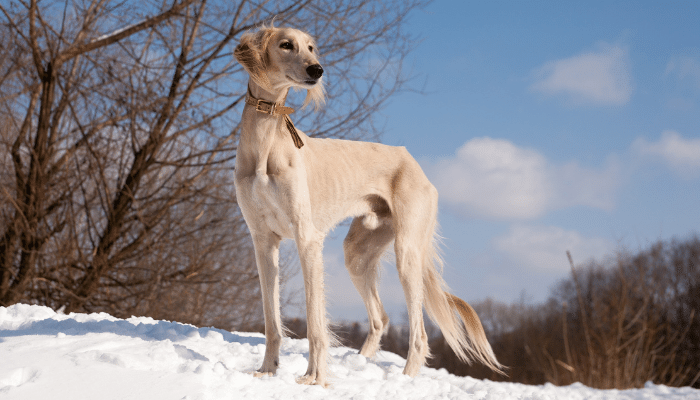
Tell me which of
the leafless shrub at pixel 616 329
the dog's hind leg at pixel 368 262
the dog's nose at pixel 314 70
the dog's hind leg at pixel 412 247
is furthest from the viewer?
the leafless shrub at pixel 616 329

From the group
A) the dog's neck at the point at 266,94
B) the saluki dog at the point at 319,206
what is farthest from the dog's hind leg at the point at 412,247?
the dog's neck at the point at 266,94

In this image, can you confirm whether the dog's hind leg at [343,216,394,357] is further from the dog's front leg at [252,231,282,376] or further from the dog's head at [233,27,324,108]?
the dog's head at [233,27,324,108]

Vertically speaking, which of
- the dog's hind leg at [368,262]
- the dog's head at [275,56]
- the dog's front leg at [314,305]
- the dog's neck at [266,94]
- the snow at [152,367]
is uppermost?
the dog's head at [275,56]

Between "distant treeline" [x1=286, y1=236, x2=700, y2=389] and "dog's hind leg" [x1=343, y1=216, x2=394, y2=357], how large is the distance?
30 cm

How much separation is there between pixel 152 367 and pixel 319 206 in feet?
4.43

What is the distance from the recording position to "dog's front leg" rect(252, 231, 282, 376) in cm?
301

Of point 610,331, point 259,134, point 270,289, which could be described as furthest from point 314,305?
point 610,331

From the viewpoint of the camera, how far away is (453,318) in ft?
14.2

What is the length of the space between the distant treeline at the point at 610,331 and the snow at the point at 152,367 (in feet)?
1.55

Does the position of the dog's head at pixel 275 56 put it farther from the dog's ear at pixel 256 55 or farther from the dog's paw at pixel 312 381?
the dog's paw at pixel 312 381

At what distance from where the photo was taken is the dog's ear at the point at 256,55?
280 centimetres

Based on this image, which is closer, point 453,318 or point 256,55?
point 256,55

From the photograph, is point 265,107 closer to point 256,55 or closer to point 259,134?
point 259,134

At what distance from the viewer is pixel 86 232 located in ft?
20.2
